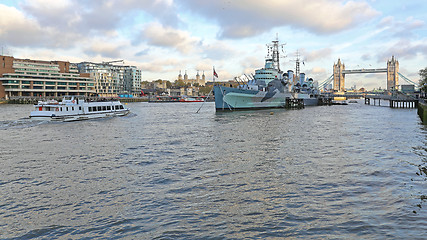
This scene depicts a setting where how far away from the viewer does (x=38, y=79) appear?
490 feet

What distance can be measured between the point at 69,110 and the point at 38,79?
399ft

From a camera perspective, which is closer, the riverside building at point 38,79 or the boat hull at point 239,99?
the boat hull at point 239,99

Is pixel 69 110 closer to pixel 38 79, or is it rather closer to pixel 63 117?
pixel 63 117

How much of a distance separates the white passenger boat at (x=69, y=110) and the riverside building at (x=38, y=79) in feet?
373

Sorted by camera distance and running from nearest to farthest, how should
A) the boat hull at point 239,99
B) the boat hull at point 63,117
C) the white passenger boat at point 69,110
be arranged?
the boat hull at point 63,117, the white passenger boat at point 69,110, the boat hull at point 239,99

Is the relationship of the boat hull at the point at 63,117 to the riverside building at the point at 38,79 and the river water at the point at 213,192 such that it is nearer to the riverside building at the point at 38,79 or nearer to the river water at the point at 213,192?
the river water at the point at 213,192

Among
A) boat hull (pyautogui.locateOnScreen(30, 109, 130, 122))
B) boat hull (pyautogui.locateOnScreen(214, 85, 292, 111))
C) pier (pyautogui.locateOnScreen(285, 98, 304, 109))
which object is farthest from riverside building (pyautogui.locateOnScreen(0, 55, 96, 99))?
pier (pyautogui.locateOnScreen(285, 98, 304, 109))

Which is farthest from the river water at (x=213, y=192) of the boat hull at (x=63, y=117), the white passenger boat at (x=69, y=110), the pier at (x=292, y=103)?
the pier at (x=292, y=103)

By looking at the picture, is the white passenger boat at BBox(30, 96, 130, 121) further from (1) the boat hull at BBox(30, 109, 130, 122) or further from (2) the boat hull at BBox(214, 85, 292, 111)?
(2) the boat hull at BBox(214, 85, 292, 111)

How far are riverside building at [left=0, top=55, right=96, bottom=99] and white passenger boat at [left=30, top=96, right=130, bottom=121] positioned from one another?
113610mm

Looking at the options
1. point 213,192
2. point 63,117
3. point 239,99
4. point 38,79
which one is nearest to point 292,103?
point 239,99

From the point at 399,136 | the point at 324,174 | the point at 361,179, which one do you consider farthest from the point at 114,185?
the point at 399,136

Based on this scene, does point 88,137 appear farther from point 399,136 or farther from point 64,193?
point 399,136

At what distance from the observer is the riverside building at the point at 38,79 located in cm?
14262
